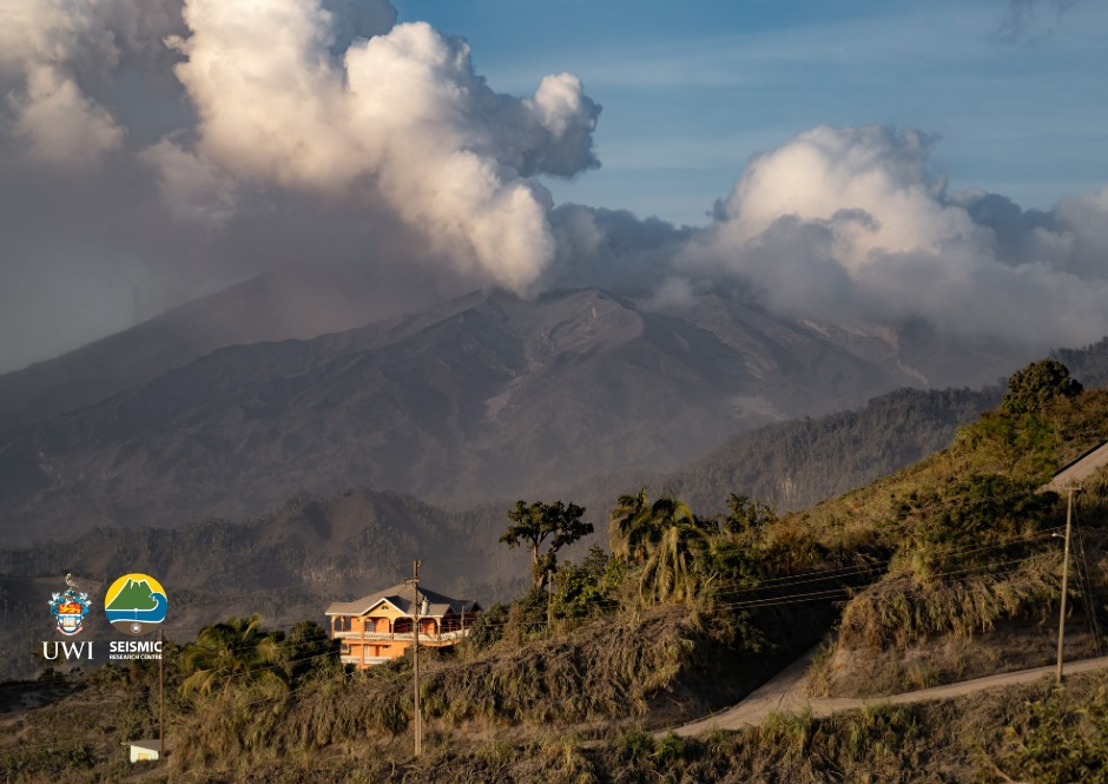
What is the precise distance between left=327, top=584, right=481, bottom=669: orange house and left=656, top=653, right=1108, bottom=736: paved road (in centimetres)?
3141

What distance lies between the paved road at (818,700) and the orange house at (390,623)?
31412mm

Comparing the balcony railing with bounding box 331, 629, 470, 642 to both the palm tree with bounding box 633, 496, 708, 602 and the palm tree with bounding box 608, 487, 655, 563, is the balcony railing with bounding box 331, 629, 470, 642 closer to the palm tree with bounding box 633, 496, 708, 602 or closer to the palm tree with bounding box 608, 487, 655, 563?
the palm tree with bounding box 608, 487, 655, 563

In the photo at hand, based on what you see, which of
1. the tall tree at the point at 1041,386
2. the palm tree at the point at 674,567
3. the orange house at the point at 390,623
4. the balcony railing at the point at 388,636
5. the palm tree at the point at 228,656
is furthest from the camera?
Result: the tall tree at the point at 1041,386

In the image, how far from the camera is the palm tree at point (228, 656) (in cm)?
6412

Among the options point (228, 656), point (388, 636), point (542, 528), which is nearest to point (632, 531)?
point (542, 528)

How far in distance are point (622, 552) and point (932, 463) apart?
32.9m

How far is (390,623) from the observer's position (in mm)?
80812

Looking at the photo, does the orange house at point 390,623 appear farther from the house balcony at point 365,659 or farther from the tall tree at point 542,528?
the tall tree at point 542,528

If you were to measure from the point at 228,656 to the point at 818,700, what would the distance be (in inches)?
1208

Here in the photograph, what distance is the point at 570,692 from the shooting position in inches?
1918

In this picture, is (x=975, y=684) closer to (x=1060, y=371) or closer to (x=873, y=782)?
(x=873, y=782)

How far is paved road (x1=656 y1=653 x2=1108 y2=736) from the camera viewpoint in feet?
150

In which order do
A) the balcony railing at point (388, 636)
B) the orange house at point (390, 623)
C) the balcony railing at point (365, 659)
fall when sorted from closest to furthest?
the balcony railing at point (388, 636)
the orange house at point (390, 623)
the balcony railing at point (365, 659)

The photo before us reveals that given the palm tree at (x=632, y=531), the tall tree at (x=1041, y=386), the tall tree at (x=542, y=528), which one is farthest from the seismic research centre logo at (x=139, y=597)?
the tall tree at (x=1041, y=386)
